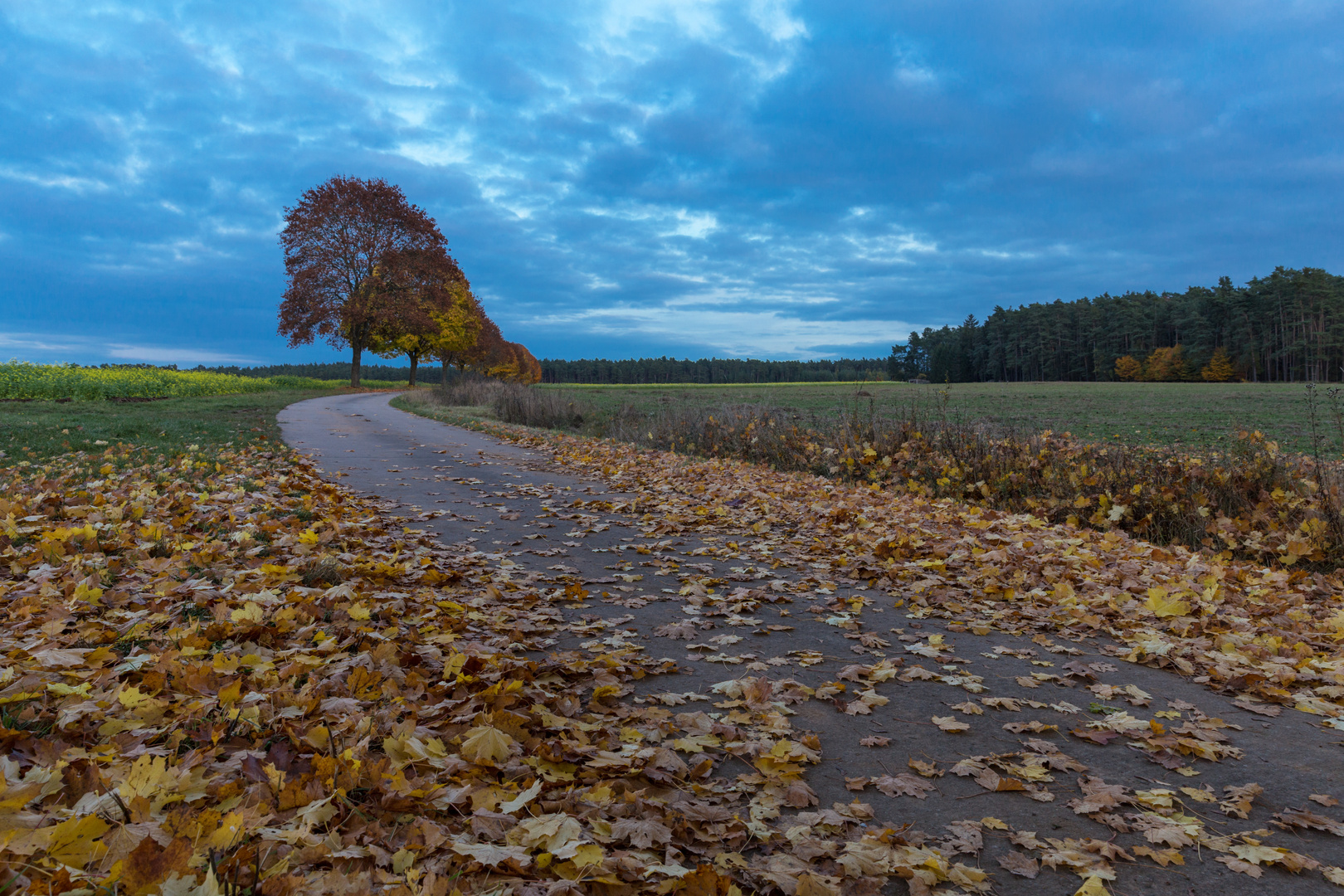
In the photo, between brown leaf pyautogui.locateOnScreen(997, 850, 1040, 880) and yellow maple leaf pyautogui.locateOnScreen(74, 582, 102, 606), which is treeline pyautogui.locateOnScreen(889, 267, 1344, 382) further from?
yellow maple leaf pyautogui.locateOnScreen(74, 582, 102, 606)

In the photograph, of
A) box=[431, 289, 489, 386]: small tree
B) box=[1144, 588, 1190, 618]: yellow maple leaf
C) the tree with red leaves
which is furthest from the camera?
box=[431, 289, 489, 386]: small tree

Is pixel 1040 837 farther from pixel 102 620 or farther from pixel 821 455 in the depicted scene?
pixel 821 455

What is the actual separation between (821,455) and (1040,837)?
33.3ft

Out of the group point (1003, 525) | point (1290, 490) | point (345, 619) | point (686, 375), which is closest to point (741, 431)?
point (1003, 525)

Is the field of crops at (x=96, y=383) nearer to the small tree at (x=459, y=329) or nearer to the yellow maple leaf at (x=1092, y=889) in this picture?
the small tree at (x=459, y=329)

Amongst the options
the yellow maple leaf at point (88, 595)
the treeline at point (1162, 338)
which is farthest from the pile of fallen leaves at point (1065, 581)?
the treeline at point (1162, 338)

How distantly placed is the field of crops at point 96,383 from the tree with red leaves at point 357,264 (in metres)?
5.15

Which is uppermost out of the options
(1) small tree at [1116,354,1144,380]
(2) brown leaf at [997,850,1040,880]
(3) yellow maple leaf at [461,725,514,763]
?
(1) small tree at [1116,354,1144,380]

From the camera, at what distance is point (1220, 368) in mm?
63469

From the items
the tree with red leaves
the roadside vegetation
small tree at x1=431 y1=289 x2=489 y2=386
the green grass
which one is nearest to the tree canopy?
the tree with red leaves

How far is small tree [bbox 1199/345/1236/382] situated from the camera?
6325 cm

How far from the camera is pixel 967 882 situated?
226 centimetres

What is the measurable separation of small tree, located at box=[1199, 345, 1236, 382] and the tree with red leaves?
2771 inches

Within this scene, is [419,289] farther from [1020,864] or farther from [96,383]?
[1020,864]
